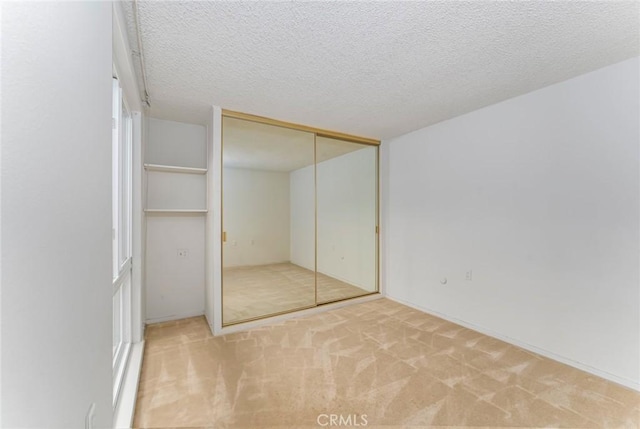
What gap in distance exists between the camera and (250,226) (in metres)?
4.53

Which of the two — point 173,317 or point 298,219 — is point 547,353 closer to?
point 298,219

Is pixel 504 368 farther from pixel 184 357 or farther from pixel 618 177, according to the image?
pixel 184 357

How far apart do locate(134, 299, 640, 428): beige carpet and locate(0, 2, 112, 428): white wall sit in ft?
3.39

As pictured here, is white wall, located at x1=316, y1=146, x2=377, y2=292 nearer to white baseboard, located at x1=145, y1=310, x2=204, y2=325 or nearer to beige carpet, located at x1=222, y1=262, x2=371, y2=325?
beige carpet, located at x1=222, y1=262, x2=371, y2=325

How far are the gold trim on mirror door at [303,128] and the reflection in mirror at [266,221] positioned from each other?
0.10 metres

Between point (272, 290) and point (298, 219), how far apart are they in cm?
140

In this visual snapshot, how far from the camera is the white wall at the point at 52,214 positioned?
513mm

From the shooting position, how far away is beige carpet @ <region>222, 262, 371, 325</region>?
3.41 meters

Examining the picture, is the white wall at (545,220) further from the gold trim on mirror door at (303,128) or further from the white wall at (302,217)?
the white wall at (302,217)

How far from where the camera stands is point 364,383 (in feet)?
6.82

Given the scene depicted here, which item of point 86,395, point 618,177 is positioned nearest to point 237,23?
point 86,395

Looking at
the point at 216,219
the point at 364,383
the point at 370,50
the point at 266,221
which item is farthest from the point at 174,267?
the point at 370,50

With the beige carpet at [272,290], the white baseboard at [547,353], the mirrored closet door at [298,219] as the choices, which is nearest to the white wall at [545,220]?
the white baseboard at [547,353]

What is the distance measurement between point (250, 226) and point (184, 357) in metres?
2.38
